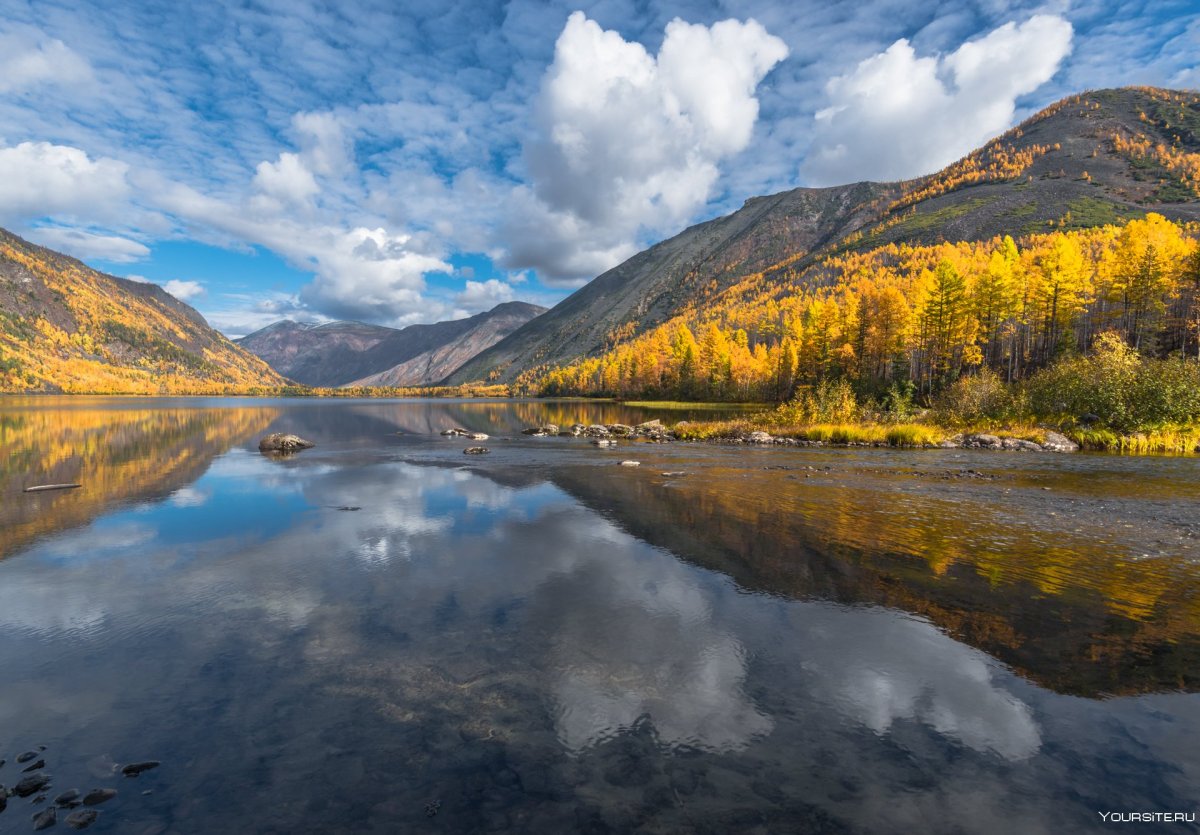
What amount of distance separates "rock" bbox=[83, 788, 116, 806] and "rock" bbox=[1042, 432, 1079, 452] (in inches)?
2531

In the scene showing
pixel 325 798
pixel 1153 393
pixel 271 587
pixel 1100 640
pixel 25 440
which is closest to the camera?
pixel 325 798

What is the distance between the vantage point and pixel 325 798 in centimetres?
829

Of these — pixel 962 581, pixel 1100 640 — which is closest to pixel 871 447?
pixel 962 581

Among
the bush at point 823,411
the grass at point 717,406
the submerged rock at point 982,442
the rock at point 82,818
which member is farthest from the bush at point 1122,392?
the rock at point 82,818

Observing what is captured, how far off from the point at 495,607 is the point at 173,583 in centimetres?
1143

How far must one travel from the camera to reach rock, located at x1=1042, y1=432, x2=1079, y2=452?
49.0m

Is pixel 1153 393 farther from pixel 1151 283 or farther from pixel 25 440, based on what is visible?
pixel 25 440

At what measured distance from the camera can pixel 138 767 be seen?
8.91 meters

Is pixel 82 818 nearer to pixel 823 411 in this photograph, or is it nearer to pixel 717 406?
pixel 823 411

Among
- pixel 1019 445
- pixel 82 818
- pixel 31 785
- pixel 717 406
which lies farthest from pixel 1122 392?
pixel 717 406

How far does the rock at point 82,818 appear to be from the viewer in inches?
301

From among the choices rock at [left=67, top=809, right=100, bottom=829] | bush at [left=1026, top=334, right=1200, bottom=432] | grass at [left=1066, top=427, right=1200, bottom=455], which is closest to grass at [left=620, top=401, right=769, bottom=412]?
bush at [left=1026, top=334, right=1200, bottom=432]

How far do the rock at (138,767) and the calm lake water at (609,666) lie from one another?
8.8 inches

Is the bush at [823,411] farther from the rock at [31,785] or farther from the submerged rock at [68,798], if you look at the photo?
the rock at [31,785]
